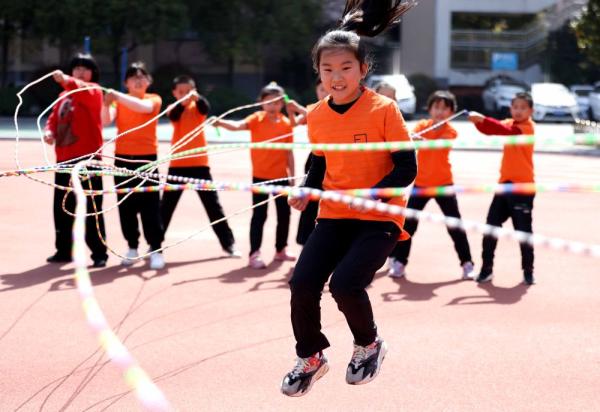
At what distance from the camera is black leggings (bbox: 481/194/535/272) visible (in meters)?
8.29

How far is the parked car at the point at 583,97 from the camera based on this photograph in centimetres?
3875

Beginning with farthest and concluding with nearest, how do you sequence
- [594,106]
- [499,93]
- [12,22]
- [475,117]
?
[12,22] < [499,93] < [594,106] < [475,117]

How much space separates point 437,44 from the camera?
153 feet

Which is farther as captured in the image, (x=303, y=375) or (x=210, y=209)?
(x=210, y=209)

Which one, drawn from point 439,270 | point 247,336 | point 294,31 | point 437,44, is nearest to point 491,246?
point 439,270

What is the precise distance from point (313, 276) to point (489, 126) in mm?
3567

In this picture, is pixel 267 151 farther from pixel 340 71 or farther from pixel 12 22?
pixel 12 22

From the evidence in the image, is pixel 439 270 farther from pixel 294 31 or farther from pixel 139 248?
pixel 294 31

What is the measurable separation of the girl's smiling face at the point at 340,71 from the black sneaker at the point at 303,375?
133 centimetres

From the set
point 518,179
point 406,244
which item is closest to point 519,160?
point 518,179

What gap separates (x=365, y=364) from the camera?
4.84 meters

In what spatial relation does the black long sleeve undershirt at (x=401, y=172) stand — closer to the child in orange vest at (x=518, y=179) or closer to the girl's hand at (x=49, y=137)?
the child in orange vest at (x=518, y=179)

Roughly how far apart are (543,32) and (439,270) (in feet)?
132

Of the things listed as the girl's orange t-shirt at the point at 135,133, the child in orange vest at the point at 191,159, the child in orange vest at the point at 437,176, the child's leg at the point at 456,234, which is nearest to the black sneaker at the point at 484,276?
the child in orange vest at the point at 437,176
